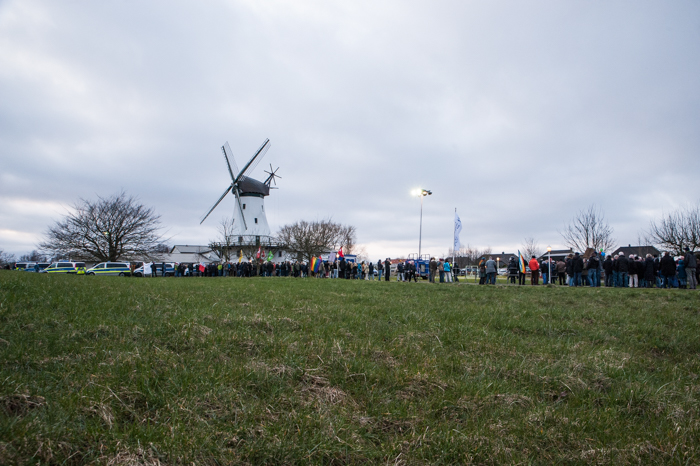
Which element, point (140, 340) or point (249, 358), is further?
point (140, 340)

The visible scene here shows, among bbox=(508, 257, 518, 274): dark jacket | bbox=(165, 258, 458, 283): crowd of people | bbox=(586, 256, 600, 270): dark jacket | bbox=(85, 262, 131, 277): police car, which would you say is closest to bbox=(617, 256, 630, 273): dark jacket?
bbox=(586, 256, 600, 270): dark jacket

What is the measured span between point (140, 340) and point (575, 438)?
4751mm

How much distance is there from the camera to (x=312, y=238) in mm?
68438

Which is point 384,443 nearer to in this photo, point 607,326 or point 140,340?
point 140,340

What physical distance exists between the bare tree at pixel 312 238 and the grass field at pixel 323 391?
2255 inches

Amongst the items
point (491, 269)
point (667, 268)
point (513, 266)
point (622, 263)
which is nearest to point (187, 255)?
point (513, 266)

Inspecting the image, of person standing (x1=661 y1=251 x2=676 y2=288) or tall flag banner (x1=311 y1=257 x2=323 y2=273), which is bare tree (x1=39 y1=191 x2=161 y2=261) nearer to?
tall flag banner (x1=311 y1=257 x2=323 y2=273)

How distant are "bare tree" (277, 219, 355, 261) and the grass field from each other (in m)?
57.3

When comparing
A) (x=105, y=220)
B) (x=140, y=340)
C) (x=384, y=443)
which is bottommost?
(x=384, y=443)

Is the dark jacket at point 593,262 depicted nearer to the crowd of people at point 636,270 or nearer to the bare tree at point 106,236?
the crowd of people at point 636,270

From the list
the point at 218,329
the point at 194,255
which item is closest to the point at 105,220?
the point at 218,329

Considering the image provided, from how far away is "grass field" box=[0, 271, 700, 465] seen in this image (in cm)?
270

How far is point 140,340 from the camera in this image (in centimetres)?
473

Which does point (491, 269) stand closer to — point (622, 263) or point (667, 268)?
point (622, 263)
